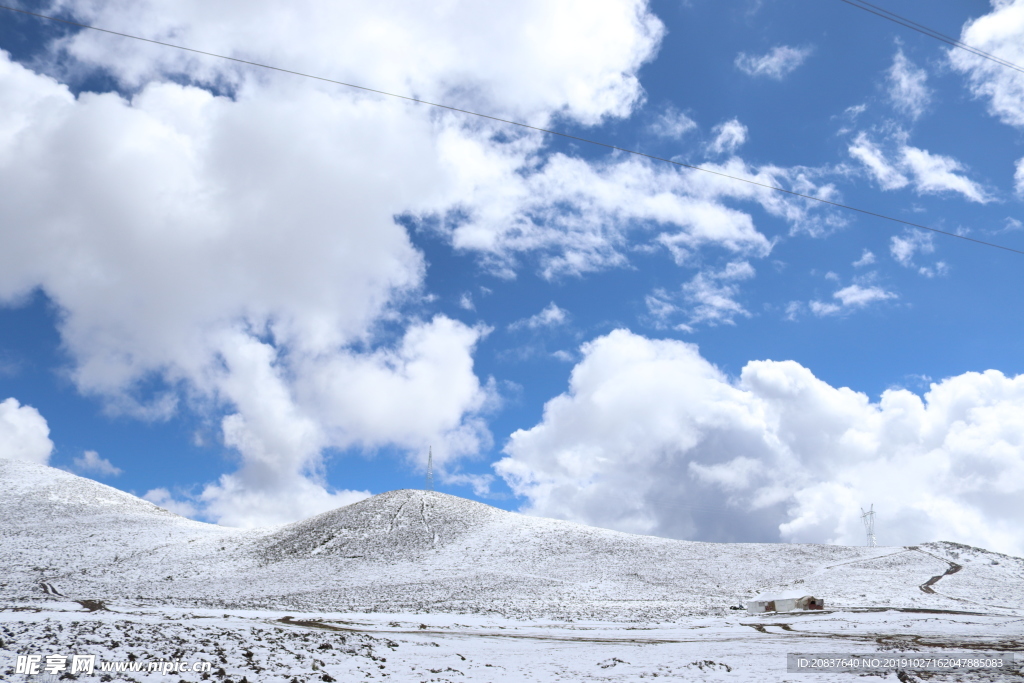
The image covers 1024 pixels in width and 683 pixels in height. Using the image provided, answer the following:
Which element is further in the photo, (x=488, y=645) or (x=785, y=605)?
(x=785, y=605)

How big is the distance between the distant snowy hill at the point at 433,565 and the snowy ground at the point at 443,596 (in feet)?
1.35

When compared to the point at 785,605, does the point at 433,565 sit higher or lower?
higher

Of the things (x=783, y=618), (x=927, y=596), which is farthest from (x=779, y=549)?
(x=783, y=618)

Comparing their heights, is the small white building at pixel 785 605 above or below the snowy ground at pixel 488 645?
above

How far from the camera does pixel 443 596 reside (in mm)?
51312

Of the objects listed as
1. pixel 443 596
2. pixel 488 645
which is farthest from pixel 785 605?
pixel 488 645

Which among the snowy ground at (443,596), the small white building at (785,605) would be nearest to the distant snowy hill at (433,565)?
the snowy ground at (443,596)

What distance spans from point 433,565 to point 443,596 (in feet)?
50.9

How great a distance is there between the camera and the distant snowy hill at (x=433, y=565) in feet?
164

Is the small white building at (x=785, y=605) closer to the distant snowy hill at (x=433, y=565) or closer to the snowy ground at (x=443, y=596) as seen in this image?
the snowy ground at (x=443, y=596)

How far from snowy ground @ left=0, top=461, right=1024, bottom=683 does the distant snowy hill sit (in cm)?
41

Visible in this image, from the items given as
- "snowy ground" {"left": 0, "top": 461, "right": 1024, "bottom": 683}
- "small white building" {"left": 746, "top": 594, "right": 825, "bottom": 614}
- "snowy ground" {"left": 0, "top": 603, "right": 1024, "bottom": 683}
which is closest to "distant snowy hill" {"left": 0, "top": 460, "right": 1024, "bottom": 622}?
"snowy ground" {"left": 0, "top": 461, "right": 1024, "bottom": 683}

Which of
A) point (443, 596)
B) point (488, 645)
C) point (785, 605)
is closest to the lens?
point (488, 645)

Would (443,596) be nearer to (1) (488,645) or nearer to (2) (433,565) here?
(2) (433,565)
